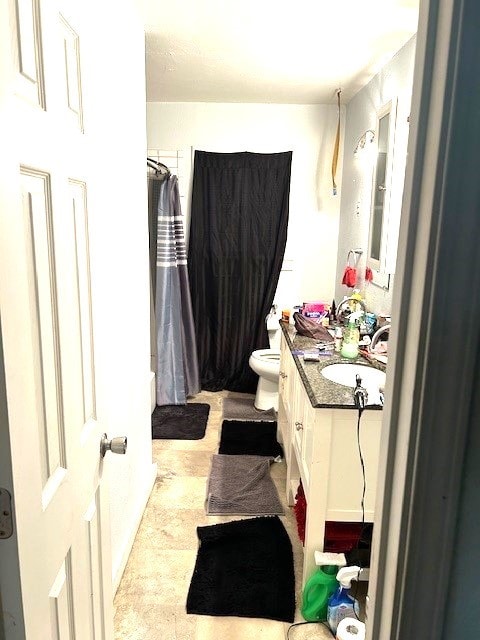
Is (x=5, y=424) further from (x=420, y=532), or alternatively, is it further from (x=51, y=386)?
(x=420, y=532)

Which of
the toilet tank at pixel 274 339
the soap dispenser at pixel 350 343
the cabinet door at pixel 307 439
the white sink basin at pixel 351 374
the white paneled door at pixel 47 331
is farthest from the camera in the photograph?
the toilet tank at pixel 274 339

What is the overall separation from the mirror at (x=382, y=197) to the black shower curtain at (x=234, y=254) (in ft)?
3.64

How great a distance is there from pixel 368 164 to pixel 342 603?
2.59m

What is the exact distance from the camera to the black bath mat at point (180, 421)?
11.1ft

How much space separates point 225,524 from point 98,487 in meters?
1.33

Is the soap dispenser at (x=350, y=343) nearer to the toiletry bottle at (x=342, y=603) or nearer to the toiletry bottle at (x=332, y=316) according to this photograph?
the toiletry bottle at (x=332, y=316)

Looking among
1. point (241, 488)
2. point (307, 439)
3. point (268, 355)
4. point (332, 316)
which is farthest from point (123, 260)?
point (268, 355)

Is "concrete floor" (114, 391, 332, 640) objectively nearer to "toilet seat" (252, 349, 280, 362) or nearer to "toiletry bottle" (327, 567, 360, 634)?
"toiletry bottle" (327, 567, 360, 634)

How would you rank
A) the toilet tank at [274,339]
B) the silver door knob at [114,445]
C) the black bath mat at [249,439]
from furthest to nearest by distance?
the toilet tank at [274,339], the black bath mat at [249,439], the silver door knob at [114,445]

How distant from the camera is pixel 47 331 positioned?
2.89 feet

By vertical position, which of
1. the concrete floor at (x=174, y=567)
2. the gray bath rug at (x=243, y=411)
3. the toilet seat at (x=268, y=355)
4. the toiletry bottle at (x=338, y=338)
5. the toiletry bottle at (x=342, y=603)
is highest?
the toiletry bottle at (x=338, y=338)

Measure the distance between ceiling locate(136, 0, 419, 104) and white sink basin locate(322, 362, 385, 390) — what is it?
166 cm

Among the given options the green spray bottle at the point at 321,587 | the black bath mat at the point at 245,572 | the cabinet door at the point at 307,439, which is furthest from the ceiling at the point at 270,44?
the black bath mat at the point at 245,572

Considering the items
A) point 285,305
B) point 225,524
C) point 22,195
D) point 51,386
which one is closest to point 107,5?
point 22,195
